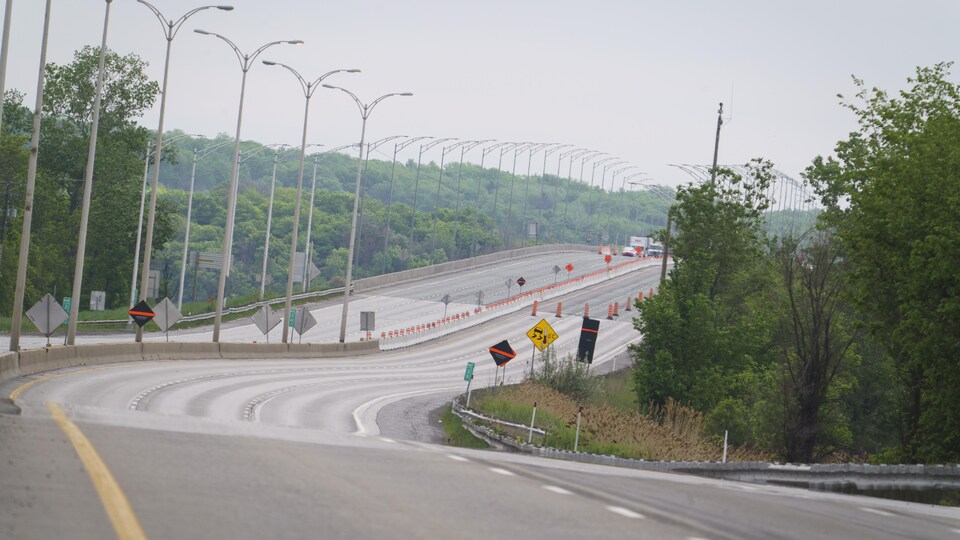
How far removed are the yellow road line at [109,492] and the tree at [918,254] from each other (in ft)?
68.1

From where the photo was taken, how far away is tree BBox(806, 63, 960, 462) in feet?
93.2

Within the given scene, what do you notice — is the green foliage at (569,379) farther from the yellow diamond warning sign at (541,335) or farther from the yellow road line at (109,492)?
the yellow road line at (109,492)

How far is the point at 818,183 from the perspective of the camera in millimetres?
86938

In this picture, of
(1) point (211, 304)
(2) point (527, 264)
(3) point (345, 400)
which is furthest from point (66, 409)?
(2) point (527, 264)

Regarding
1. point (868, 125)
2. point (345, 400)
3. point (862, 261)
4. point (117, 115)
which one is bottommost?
point (345, 400)

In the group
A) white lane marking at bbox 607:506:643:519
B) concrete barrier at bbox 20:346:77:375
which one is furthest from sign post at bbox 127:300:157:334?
white lane marking at bbox 607:506:643:519

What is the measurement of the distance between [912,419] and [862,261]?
4249 mm

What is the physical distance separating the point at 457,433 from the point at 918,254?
590 inches

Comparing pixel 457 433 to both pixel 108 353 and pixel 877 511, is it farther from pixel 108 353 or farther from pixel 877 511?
pixel 877 511

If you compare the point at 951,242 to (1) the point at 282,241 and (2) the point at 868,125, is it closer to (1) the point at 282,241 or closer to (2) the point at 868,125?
(2) the point at 868,125

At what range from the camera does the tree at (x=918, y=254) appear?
28.4 meters

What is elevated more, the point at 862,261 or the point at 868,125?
the point at 868,125

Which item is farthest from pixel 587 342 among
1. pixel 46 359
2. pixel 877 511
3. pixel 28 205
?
pixel 877 511

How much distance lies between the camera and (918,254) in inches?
1158
